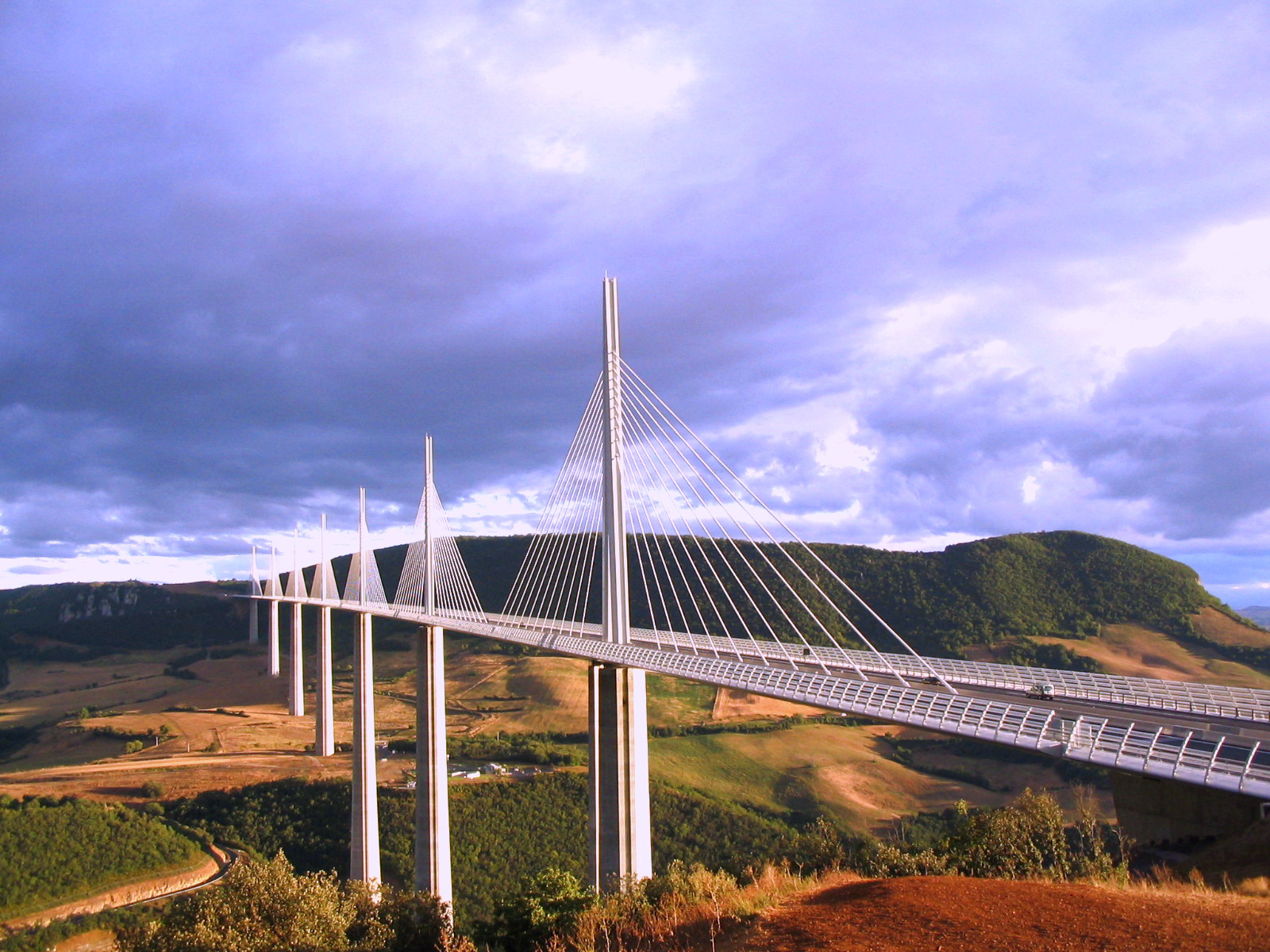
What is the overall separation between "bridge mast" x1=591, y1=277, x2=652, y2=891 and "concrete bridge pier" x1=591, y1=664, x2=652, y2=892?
19 mm

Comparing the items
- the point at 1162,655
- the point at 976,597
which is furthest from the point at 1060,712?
the point at 976,597

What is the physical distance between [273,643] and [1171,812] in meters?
74.5

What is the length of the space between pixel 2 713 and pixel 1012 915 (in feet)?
285

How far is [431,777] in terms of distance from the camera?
3041 centimetres

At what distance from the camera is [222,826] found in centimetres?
3450

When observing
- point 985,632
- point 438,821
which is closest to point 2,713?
point 438,821

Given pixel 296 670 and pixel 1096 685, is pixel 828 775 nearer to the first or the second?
pixel 1096 685

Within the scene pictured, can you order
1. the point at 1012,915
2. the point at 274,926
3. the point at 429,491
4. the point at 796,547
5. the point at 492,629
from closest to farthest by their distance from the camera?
1. the point at 1012,915
2. the point at 274,926
3. the point at 492,629
4. the point at 429,491
5. the point at 796,547

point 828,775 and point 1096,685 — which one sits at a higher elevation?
point 1096,685

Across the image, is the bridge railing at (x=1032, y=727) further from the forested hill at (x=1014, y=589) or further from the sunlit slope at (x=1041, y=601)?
the sunlit slope at (x=1041, y=601)

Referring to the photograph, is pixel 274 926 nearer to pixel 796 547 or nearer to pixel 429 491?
pixel 429 491

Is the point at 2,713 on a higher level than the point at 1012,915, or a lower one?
lower

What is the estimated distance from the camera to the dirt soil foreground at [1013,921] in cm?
745

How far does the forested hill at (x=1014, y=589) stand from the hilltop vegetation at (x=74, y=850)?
42990mm
